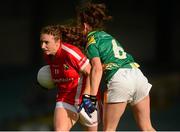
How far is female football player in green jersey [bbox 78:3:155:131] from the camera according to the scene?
23.0 feet

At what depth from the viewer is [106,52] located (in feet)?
23.0

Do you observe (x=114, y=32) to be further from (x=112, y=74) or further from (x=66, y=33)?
(x=112, y=74)

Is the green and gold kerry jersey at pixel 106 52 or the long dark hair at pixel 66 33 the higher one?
the long dark hair at pixel 66 33

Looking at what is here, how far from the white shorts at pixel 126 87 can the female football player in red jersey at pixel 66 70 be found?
0.74 ft

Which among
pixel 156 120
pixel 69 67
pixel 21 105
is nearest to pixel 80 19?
pixel 69 67

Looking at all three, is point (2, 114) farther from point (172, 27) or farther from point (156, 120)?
point (172, 27)

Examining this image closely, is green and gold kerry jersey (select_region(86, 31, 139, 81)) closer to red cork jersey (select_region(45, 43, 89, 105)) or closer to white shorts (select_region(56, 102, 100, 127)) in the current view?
red cork jersey (select_region(45, 43, 89, 105))

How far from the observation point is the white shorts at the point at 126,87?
702 centimetres

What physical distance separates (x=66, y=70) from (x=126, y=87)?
604 millimetres

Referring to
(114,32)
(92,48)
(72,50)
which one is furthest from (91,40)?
(114,32)

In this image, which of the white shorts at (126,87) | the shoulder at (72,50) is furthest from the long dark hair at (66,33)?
the white shorts at (126,87)

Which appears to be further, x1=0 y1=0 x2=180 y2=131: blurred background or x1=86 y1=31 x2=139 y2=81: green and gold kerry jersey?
x1=0 y1=0 x2=180 y2=131: blurred background

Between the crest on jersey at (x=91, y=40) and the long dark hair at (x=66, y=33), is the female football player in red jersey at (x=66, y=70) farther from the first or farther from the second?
the crest on jersey at (x=91, y=40)

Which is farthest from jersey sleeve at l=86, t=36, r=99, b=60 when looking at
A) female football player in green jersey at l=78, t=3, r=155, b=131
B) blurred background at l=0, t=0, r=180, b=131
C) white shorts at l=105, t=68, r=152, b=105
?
blurred background at l=0, t=0, r=180, b=131
